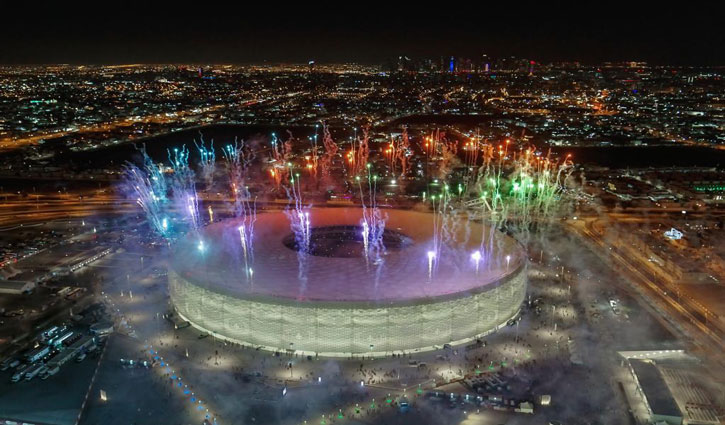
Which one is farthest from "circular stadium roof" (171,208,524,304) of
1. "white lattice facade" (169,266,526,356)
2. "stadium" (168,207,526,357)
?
"white lattice facade" (169,266,526,356)

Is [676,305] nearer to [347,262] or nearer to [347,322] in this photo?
[347,262]

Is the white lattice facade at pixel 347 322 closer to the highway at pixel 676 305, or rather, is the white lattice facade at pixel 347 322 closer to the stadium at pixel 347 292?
the stadium at pixel 347 292

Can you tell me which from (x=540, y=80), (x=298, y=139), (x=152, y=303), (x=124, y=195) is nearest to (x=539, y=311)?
(x=152, y=303)

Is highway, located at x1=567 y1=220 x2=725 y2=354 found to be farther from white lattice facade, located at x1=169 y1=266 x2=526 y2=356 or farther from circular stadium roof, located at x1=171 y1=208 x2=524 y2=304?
white lattice facade, located at x1=169 y1=266 x2=526 y2=356

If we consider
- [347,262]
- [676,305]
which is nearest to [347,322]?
[347,262]

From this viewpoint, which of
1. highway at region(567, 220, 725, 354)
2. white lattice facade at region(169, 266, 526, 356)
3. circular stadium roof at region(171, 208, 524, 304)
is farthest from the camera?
highway at region(567, 220, 725, 354)

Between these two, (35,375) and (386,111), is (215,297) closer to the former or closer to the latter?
(35,375)
